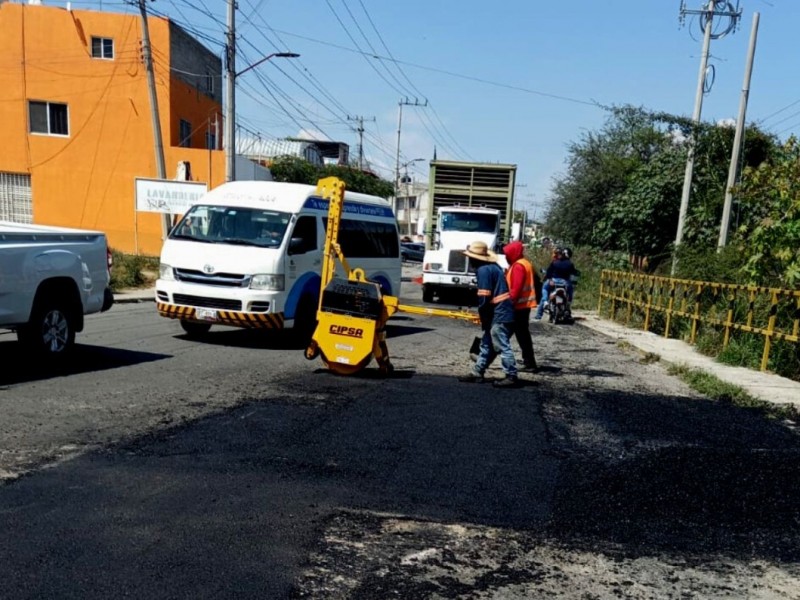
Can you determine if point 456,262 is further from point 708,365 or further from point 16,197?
point 16,197

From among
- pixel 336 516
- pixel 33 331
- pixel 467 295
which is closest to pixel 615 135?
pixel 467 295

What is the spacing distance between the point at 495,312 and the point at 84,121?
86.4ft

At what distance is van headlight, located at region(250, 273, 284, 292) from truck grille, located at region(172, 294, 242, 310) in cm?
33

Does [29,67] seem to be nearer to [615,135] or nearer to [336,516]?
[615,135]

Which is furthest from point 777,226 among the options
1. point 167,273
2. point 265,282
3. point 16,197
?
point 16,197

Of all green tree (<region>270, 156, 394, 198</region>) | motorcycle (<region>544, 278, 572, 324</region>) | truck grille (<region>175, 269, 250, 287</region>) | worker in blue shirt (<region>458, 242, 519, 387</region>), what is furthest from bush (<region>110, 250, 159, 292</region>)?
green tree (<region>270, 156, 394, 198</region>)

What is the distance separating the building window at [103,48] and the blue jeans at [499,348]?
26.2m

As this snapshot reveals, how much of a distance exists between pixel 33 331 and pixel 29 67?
25363 mm

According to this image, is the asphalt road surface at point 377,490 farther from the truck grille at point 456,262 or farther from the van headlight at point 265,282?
the truck grille at point 456,262

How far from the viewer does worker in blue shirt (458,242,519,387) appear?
8.64 metres

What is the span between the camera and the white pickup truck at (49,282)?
793 centimetres

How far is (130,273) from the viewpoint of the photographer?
69.8 feet

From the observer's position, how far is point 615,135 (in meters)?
36.4

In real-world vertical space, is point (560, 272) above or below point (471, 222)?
below
